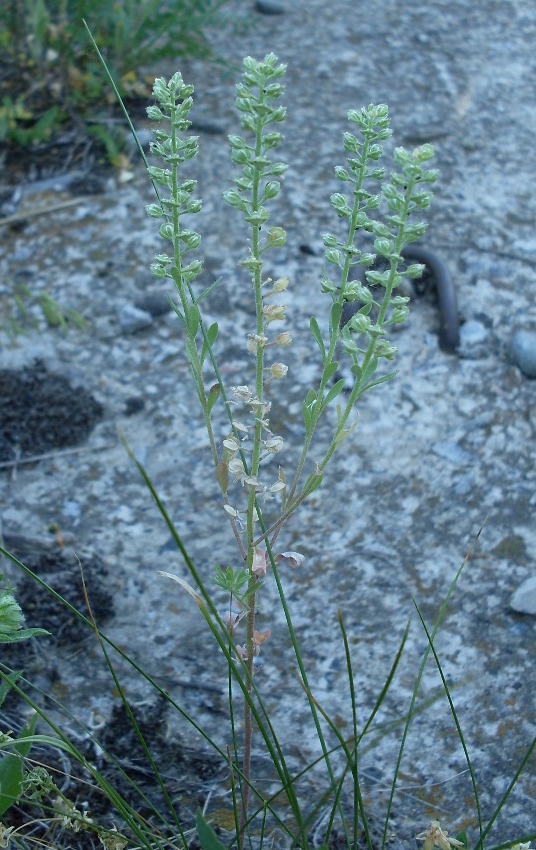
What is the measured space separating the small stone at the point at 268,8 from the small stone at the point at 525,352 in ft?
7.25

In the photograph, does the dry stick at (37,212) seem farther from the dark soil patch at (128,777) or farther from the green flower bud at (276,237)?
the green flower bud at (276,237)

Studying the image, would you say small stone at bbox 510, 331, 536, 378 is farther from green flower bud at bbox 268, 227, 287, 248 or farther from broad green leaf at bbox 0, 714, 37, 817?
broad green leaf at bbox 0, 714, 37, 817

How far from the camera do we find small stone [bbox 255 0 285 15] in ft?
13.0

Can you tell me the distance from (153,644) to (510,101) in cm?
257

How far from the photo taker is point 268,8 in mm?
3949

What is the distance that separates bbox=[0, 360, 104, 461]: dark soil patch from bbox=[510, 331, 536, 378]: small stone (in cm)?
115

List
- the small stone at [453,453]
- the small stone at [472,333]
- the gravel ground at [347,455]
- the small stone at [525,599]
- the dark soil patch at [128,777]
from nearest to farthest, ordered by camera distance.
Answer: the dark soil patch at [128,777] < the gravel ground at [347,455] < the small stone at [525,599] < the small stone at [453,453] < the small stone at [472,333]

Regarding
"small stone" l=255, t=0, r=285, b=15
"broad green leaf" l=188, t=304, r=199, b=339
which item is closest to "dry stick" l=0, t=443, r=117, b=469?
"broad green leaf" l=188, t=304, r=199, b=339

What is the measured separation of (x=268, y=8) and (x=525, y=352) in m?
2.29

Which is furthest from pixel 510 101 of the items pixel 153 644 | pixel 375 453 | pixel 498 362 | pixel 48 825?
pixel 48 825

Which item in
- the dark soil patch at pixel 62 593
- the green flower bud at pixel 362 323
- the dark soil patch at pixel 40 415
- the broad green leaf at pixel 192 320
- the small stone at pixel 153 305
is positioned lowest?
the dark soil patch at pixel 62 593

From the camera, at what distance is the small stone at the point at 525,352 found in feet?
8.07

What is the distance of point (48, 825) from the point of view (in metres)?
1.51

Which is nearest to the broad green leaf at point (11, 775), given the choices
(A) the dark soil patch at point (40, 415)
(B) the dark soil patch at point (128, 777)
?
(B) the dark soil patch at point (128, 777)
